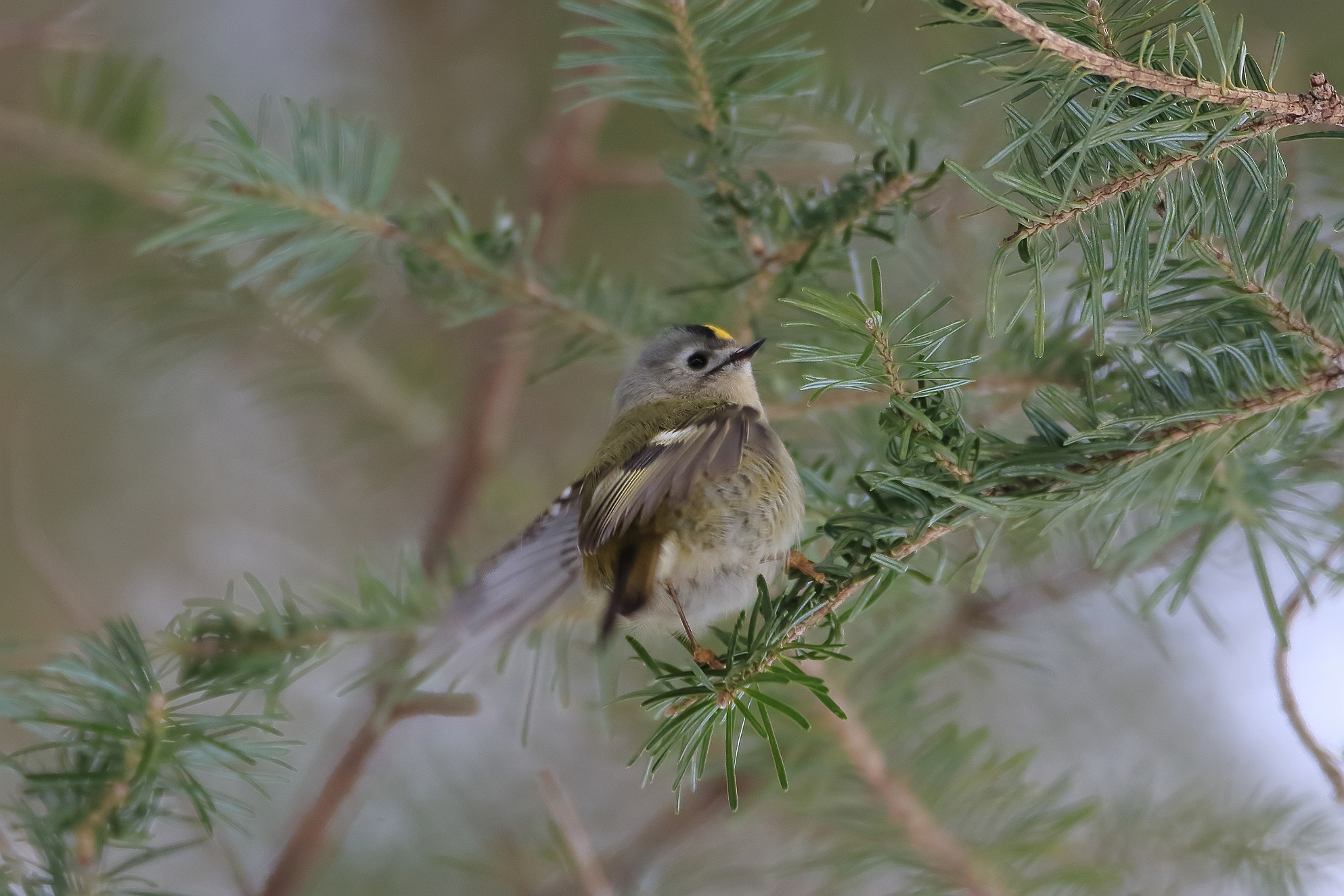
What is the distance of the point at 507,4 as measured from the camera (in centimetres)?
187

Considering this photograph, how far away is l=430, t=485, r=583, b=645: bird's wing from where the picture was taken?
80 cm

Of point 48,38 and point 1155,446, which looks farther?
point 48,38

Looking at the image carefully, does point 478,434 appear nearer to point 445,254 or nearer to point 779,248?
point 445,254

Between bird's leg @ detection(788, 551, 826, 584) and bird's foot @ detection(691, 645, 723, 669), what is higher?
bird's leg @ detection(788, 551, 826, 584)

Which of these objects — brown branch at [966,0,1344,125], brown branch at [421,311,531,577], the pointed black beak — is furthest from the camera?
brown branch at [421,311,531,577]

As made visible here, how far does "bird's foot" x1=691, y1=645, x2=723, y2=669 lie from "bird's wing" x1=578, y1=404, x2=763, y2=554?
105 mm

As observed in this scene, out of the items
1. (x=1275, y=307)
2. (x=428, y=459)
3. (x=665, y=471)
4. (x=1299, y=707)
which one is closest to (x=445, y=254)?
(x=665, y=471)

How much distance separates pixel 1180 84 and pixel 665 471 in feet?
1.42

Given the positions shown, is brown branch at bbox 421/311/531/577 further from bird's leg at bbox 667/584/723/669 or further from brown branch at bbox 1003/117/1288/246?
brown branch at bbox 1003/117/1288/246

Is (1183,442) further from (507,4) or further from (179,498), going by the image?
(179,498)

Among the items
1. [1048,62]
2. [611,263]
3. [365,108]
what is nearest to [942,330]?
[1048,62]

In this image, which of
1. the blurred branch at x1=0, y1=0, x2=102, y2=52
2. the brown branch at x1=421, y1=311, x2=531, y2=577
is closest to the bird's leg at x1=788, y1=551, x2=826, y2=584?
the brown branch at x1=421, y1=311, x2=531, y2=577

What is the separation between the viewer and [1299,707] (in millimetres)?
728

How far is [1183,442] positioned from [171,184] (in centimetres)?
94
